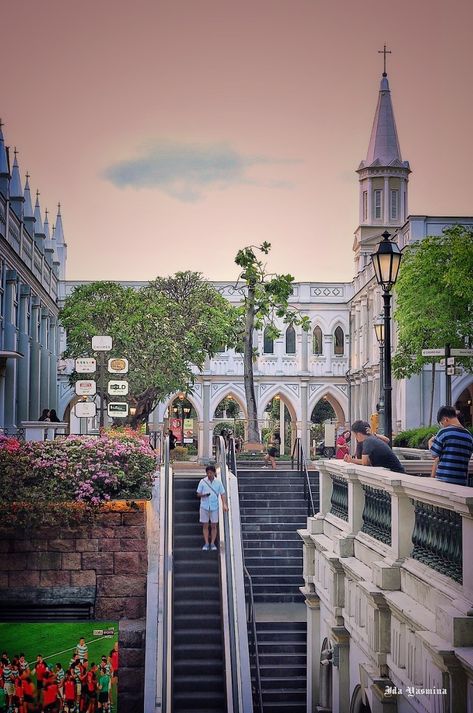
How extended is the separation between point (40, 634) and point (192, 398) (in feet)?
142

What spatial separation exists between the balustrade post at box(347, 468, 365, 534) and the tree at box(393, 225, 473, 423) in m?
20.2

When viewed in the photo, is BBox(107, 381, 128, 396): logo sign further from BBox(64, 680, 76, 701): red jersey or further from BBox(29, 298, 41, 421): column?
BBox(29, 298, 41, 421): column

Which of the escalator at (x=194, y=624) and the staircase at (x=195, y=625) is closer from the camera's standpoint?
the escalator at (x=194, y=624)

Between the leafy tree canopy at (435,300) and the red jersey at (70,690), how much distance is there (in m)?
18.8

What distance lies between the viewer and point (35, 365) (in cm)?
3634

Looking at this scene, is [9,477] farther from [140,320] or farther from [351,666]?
[140,320]

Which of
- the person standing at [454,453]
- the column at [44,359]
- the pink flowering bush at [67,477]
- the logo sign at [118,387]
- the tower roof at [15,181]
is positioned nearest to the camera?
the person standing at [454,453]

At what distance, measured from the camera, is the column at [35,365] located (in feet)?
119

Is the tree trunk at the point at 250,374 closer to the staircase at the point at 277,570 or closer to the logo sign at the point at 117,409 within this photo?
the staircase at the point at 277,570

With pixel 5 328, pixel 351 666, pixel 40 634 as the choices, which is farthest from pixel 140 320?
pixel 351 666

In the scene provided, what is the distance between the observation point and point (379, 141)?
57250 mm

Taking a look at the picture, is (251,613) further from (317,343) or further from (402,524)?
(317,343)

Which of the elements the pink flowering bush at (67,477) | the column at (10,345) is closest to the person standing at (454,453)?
the pink flowering bush at (67,477)

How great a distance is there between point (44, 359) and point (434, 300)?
1702 cm
